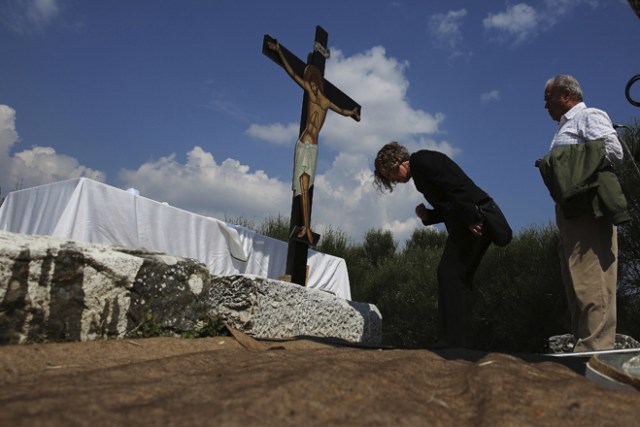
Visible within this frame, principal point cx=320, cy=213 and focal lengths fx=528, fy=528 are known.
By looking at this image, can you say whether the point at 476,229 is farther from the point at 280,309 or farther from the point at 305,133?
the point at 305,133

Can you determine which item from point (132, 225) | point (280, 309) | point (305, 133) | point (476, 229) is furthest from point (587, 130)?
point (132, 225)

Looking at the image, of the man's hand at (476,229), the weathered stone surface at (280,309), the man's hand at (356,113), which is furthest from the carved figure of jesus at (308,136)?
the man's hand at (476,229)

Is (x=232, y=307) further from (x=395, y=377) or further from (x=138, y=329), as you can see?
(x=395, y=377)

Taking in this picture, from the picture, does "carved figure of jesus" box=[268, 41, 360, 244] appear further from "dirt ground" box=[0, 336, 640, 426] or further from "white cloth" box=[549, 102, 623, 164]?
"dirt ground" box=[0, 336, 640, 426]

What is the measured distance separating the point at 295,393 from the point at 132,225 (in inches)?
124

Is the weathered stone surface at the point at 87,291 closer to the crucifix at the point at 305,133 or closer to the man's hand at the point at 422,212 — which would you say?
the man's hand at the point at 422,212

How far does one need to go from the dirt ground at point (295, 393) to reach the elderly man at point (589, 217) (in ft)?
2.77

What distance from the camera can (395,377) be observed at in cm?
160

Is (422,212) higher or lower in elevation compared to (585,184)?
lower

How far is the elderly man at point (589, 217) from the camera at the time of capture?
106 inches

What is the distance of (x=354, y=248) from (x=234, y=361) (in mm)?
11061

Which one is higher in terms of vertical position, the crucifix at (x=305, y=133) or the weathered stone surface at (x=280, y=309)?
the crucifix at (x=305, y=133)

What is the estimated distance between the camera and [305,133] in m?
5.45

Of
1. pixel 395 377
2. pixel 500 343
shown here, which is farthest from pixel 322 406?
pixel 500 343
